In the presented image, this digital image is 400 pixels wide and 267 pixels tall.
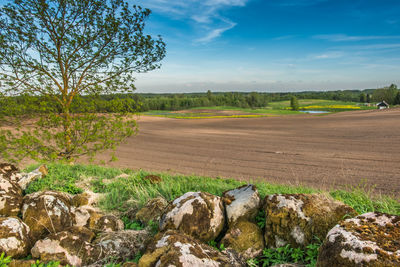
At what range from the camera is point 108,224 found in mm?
4020

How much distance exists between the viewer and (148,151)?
1642 cm

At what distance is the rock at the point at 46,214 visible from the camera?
382 centimetres

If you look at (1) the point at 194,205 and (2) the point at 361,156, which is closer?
(1) the point at 194,205

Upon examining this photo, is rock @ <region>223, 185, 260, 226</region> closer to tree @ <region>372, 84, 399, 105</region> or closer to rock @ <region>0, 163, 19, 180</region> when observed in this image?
→ rock @ <region>0, 163, 19, 180</region>

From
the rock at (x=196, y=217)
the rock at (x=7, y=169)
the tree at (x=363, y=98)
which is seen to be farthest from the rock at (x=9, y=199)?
the tree at (x=363, y=98)

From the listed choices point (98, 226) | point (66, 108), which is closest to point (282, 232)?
point (98, 226)

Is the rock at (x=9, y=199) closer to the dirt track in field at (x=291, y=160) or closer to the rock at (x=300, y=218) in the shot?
the rock at (x=300, y=218)

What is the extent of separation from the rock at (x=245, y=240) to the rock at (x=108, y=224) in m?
1.87

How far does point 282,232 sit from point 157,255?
1723 mm

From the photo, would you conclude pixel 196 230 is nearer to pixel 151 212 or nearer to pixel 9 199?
pixel 151 212

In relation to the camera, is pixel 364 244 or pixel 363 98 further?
pixel 363 98

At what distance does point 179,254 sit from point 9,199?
3613 millimetres

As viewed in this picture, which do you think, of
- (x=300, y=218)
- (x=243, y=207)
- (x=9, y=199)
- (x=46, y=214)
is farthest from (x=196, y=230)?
(x=9, y=199)

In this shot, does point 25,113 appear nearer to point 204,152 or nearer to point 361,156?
point 204,152
